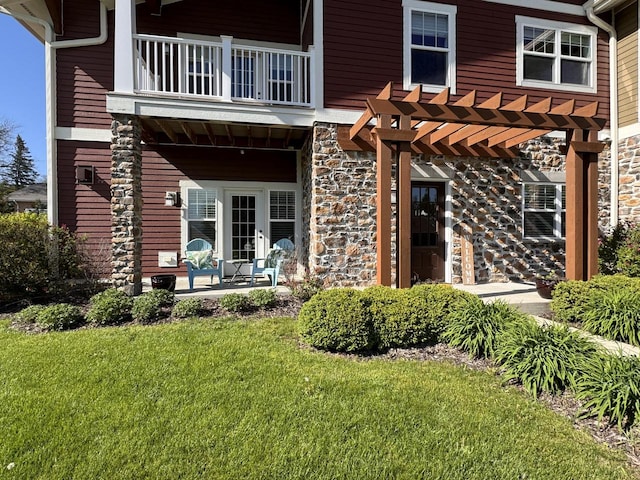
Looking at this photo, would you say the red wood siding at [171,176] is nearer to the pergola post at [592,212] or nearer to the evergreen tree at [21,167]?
the pergola post at [592,212]

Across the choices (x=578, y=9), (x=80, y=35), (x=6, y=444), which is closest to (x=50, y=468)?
(x=6, y=444)

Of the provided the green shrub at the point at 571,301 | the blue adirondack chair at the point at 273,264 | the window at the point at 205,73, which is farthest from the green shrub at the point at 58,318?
the green shrub at the point at 571,301

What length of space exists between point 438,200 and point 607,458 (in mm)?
5877

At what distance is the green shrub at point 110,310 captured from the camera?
4535 mm

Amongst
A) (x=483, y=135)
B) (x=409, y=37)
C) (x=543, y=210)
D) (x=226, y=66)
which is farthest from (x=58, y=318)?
(x=543, y=210)

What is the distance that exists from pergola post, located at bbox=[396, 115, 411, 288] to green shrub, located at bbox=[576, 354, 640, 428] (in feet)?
7.85

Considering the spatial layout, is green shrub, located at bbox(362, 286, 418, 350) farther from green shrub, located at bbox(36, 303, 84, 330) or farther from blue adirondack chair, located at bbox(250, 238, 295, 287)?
green shrub, located at bbox(36, 303, 84, 330)

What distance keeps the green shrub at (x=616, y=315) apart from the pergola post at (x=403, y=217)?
7.35ft

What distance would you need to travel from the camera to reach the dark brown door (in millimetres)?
7406

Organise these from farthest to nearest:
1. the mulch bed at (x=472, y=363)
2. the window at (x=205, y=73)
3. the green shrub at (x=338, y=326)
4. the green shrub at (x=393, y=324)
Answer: the window at (x=205, y=73) < the green shrub at (x=393, y=324) < the green shrub at (x=338, y=326) < the mulch bed at (x=472, y=363)

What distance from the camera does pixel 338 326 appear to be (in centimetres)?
365

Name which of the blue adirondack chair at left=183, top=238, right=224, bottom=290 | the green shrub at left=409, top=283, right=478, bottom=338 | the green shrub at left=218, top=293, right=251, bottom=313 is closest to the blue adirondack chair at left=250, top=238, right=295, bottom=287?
the blue adirondack chair at left=183, top=238, right=224, bottom=290

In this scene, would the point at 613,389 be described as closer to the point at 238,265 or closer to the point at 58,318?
the point at 58,318

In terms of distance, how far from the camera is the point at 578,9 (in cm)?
771
